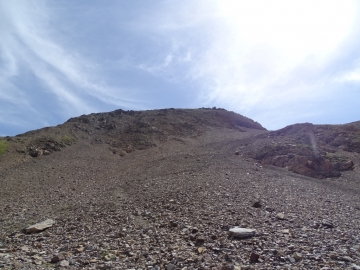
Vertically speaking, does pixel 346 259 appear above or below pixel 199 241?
below

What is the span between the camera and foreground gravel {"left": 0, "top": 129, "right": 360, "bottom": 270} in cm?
833

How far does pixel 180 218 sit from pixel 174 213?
911 mm

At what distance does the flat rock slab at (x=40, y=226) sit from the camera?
12195 millimetres

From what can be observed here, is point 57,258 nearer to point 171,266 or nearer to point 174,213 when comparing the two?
point 171,266

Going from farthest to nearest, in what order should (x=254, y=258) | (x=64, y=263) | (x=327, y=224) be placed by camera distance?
1. (x=327, y=224)
2. (x=64, y=263)
3. (x=254, y=258)

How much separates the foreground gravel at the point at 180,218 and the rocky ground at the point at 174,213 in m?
0.04

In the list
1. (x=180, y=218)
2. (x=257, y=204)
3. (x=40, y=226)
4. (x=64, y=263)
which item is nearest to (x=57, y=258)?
(x=64, y=263)

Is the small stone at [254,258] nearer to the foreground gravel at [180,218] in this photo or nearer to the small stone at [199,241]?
the foreground gravel at [180,218]

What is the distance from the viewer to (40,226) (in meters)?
12.5

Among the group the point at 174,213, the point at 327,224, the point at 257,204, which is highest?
the point at 257,204

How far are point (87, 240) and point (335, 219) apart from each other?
9.10 metres

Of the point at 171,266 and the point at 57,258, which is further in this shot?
the point at 57,258

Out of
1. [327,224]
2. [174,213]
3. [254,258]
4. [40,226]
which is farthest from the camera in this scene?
[174,213]

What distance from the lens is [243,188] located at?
17.7m
